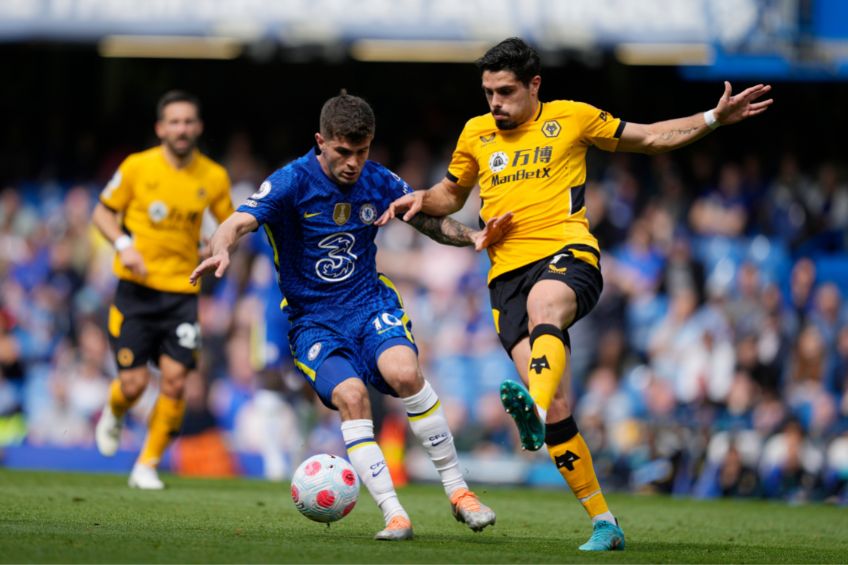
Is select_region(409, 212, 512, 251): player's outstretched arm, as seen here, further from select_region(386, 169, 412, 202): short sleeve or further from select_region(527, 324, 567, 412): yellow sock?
select_region(527, 324, 567, 412): yellow sock

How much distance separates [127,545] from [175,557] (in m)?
0.54

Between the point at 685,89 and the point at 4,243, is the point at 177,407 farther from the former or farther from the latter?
the point at 685,89

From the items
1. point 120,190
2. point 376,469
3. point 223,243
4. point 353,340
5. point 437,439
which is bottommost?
point 376,469

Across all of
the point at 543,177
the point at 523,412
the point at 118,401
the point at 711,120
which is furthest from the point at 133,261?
the point at 523,412

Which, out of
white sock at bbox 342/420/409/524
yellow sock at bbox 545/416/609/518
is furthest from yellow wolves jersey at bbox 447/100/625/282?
white sock at bbox 342/420/409/524

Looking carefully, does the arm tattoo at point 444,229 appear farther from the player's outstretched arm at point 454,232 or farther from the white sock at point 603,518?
the white sock at point 603,518

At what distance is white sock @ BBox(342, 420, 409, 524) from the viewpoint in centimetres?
754

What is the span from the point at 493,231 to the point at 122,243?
4.40 m

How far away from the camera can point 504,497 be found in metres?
12.9

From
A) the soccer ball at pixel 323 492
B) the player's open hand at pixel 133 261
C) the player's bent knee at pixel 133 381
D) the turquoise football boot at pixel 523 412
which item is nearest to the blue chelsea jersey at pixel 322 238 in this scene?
the soccer ball at pixel 323 492

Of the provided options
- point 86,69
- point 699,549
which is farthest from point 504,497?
point 86,69

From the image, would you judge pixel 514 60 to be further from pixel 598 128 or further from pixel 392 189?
pixel 392 189

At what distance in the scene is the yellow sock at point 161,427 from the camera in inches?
461

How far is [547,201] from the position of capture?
26.0 feet
